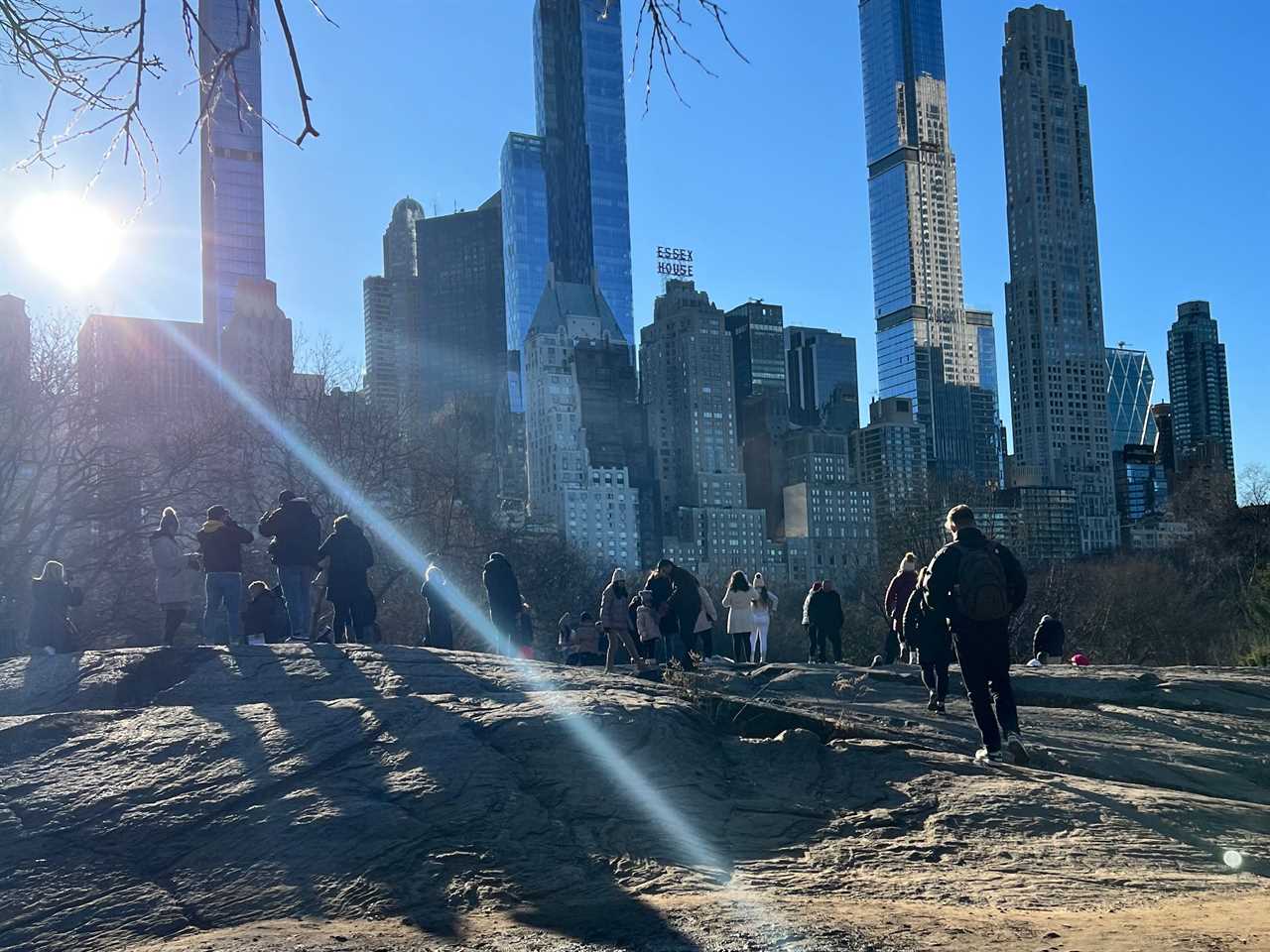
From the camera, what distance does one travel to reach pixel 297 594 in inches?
504

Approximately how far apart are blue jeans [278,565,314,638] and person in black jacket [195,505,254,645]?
48cm

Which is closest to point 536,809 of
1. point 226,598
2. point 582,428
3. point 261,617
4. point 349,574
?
point 226,598

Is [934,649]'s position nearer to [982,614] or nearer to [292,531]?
[982,614]

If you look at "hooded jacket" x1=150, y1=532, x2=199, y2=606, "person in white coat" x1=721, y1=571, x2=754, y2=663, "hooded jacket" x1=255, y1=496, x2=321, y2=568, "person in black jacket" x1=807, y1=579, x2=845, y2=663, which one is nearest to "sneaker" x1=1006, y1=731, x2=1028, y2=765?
"hooded jacket" x1=255, y1=496, x2=321, y2=568

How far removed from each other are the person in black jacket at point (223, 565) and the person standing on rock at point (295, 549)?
1.08 ft

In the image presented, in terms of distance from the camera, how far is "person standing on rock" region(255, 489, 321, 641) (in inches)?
486

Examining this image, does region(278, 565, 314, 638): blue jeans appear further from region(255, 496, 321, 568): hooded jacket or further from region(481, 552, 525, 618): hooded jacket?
region(481, 552, 525, 618): hooded jacket

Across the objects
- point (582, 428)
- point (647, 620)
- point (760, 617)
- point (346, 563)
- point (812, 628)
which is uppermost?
point (582, 428)

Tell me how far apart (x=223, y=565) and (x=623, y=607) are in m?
4.33

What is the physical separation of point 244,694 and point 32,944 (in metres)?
3.90

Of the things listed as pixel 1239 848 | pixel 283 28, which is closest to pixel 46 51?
pixel 283 28

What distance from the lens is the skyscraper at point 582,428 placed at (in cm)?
16550

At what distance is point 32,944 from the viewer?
4832 millimetres

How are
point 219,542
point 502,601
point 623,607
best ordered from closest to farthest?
1. point 219,542
2. point 623,607
3. point 502,601
